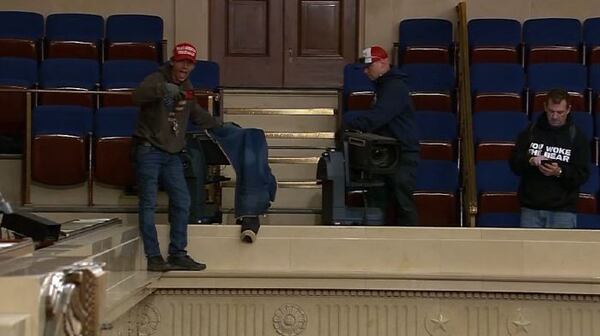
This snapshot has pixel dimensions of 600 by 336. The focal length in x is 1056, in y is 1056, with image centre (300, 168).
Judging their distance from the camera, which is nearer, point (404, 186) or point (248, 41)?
point (404, 186)

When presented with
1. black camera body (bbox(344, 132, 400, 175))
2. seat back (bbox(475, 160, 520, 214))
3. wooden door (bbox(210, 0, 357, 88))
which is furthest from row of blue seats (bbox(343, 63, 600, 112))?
black camera body (bbox(344, 132, 400, 175))

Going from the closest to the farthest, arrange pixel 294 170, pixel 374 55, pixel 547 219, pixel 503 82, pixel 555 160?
pixel 555 160, pixel 547 219, pixel 374 55, pixel 294 170, pixel 503 82

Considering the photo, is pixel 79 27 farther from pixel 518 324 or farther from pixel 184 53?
pixel 518 324

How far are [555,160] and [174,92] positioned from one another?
1954 mm

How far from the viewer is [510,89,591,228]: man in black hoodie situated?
17.6 feet

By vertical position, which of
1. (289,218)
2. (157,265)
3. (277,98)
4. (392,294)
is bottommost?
(392,294)

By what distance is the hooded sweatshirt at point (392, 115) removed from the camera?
5.71m

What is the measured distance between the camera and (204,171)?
18.8 feet

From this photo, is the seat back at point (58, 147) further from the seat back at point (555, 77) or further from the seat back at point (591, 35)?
the seat back at point (591, 35)

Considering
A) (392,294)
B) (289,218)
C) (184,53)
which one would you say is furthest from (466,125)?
(184,53)

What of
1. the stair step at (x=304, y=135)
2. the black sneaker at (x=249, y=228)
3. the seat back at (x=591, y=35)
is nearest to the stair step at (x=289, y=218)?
the stair step at (x=304, y=135)

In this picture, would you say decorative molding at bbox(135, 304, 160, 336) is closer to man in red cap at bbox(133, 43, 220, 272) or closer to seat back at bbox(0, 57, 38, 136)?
man in red cap at bbox(133, 43, 220, 272)

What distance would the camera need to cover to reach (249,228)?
5.39 metres

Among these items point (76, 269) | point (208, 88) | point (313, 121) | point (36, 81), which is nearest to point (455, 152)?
point (313, 121)
